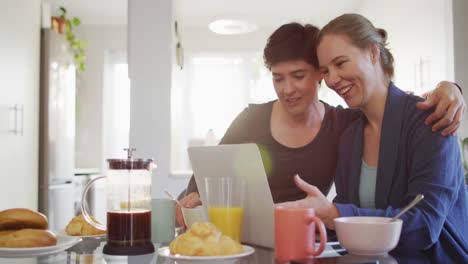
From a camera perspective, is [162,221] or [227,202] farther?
[162,221]

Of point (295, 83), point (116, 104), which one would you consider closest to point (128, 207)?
point (295, 83)

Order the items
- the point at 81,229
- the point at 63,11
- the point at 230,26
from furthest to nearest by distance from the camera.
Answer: the point at 63,11, the point at 230,26, the point at 81,229

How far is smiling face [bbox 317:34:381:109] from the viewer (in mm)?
1469

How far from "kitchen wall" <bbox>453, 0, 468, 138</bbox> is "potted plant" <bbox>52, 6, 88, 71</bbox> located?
3.81 metres

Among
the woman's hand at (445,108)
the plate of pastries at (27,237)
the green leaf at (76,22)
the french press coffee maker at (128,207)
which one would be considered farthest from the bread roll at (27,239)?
the green leaf at (76,22)

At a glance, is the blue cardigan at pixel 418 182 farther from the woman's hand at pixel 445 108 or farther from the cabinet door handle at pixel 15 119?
the cabinet door handle at pixel 15 119

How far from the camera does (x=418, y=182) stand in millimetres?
1271

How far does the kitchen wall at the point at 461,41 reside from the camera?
3.32 metres

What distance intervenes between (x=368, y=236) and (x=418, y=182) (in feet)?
1.07

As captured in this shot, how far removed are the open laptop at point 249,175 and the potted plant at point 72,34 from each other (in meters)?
4.55

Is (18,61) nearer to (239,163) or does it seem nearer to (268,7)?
(268,7)

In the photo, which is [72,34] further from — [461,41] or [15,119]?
[461,41]

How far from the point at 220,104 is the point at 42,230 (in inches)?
217

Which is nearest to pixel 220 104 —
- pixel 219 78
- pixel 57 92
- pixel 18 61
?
pixel 219 78
